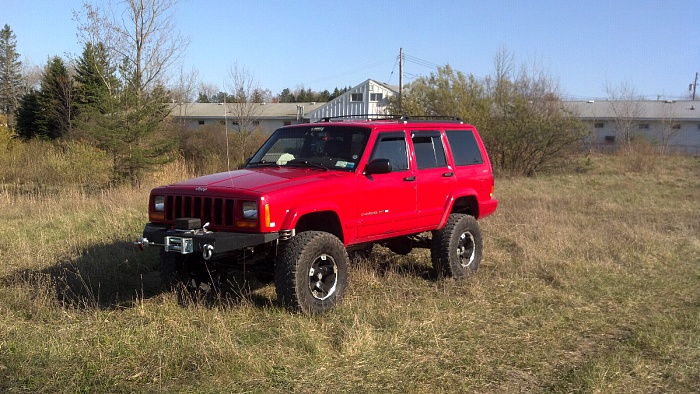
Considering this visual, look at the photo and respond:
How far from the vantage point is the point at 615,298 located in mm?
6902

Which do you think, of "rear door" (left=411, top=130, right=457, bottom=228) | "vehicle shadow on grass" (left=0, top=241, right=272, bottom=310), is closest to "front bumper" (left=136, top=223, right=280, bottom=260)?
"vehicle shadow on grass" (left=0, top=241, right=272, bottom=310)

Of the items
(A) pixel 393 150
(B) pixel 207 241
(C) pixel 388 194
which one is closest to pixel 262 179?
(B) pixel 207 241

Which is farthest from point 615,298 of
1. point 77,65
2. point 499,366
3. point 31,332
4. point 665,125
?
point 665,125

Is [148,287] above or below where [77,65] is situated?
below

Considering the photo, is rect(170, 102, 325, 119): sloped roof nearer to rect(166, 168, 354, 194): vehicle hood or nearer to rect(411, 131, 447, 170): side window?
rect(411, 131, 447, 170): side window

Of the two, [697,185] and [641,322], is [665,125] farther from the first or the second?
[641,322]

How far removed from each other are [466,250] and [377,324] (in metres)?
2.72

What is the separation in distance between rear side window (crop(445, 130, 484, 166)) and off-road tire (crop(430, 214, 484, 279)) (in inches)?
28.8

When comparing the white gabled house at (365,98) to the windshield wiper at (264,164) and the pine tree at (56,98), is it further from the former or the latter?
the windshield wiper at (264,164)

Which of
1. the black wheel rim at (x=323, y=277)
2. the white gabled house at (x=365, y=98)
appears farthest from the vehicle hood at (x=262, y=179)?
the white gabled house at (x=365, y=98)

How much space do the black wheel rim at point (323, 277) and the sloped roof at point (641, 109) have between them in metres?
42.8

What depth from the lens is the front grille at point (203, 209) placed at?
5.58 m

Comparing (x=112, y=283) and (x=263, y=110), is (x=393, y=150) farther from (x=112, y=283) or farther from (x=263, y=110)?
(x=263, y=110)

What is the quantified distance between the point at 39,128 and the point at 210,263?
27296 millimetres
